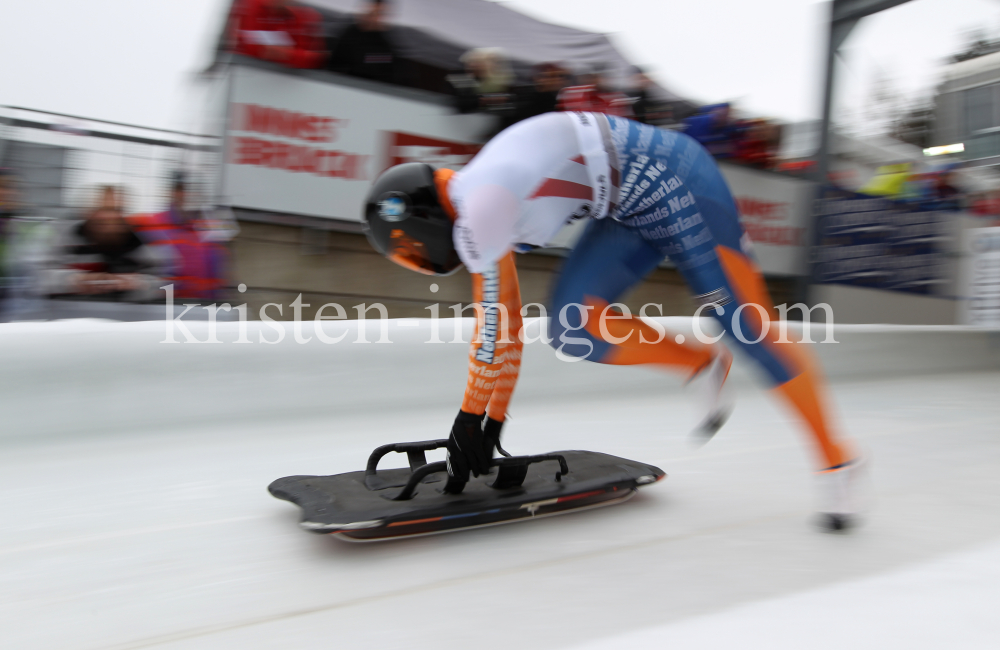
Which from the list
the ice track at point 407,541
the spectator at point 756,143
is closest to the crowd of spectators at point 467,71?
the spectator at point 756,143

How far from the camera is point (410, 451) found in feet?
6.13

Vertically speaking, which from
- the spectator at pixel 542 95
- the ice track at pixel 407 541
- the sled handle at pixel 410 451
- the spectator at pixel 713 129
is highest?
the spectator at pixel 713 129

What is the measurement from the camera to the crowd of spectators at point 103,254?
3416 mm

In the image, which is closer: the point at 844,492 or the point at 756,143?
the point at 844,492

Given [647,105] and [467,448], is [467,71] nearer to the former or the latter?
[647,105]

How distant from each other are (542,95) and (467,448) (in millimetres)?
4027

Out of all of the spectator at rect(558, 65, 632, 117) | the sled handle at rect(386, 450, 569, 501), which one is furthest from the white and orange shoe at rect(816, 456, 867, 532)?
the spectator at rect(558, 65, 632, 117)

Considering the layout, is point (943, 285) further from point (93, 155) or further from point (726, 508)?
point (93, 155)

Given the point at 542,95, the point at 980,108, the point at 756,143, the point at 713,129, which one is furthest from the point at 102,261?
the point at 980,108

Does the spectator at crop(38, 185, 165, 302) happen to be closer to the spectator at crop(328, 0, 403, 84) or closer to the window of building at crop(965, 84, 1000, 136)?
the spectator at crop(328, 0, 403, 84)

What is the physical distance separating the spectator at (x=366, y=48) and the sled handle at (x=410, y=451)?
11.8 feet

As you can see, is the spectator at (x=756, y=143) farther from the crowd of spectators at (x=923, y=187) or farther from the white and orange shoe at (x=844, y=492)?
the white and orange shoe at (x=844, y=492)

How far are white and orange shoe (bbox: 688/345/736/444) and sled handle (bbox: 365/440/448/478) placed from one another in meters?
0.70

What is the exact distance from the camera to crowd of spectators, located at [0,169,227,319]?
3416mm
